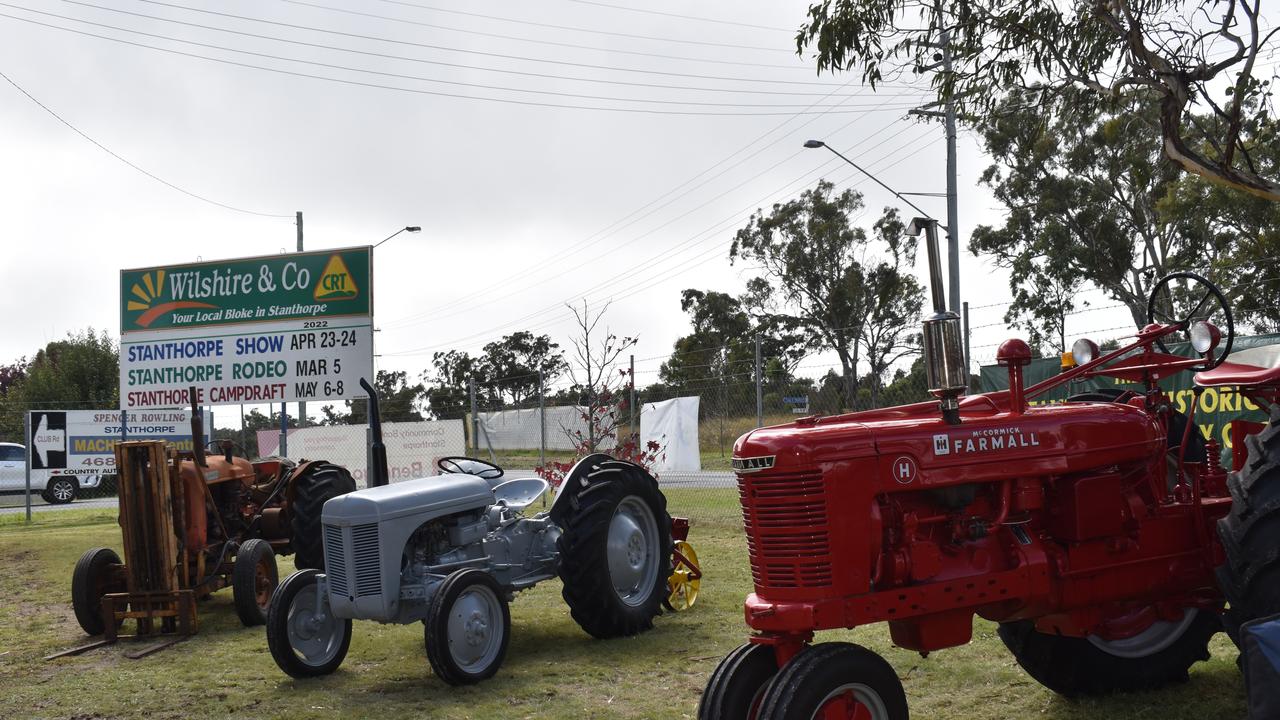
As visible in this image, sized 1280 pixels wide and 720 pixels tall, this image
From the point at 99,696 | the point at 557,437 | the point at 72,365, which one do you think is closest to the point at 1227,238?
the point at 557,437

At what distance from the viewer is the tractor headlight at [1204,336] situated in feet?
14.6

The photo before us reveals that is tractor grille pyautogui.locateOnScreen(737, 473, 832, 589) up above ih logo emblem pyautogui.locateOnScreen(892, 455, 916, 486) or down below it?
below

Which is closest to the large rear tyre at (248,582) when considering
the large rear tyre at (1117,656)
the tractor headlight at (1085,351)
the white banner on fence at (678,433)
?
the large rear tyre at (1117,656)

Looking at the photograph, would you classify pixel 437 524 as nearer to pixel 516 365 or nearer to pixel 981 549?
pixel 981 549

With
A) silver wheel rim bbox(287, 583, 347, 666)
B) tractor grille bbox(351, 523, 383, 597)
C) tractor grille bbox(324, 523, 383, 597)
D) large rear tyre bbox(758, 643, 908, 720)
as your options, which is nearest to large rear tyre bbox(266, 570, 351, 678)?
silver wheel rim bbox(287, 583, 347, 666)

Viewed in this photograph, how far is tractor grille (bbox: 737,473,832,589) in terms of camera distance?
3881mm

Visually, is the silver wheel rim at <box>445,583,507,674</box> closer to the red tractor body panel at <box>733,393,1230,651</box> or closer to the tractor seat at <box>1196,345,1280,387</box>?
the red tractor body panel at <box>733,393,1230,651</box>

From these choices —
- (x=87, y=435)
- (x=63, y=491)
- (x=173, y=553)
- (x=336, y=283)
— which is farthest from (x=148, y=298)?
(x=63, y=491)

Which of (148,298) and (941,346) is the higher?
(148,298)

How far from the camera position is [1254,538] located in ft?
13.3

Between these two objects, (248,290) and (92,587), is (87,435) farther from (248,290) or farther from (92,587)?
(92,587)

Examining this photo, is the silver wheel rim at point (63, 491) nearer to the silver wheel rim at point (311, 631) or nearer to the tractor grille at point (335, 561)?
the silver wheel rim at point (311, 631)

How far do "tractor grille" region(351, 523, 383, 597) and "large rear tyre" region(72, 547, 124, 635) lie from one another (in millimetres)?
2834

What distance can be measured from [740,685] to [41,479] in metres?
26.4
